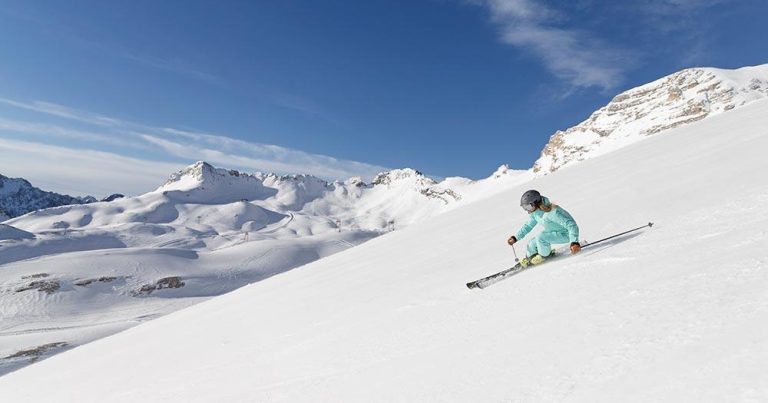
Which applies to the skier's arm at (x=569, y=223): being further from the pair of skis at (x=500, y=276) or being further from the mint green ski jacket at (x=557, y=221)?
the pair of skis at (x=500, y=276)

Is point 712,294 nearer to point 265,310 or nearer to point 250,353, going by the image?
point 250,353

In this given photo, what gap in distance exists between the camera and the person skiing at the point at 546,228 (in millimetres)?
6344

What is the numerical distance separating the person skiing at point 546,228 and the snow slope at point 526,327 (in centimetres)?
44

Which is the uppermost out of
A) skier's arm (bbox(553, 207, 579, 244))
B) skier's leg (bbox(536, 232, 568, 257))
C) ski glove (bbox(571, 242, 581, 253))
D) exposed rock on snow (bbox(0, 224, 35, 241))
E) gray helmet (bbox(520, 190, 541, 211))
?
exposed rock on snow (bbox(0, 224, 35, 241))

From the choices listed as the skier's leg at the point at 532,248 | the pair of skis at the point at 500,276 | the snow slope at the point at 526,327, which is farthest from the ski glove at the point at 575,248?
the skier's leg at the point at 532,248

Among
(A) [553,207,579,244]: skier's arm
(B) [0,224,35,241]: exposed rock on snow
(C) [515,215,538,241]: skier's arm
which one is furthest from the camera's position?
(B) [0,224,35,241]: exposed rock on snow

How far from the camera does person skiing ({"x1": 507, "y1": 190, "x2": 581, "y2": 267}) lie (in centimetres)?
634

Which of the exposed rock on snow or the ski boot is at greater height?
the exposed rock on snow

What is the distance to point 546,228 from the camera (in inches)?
266

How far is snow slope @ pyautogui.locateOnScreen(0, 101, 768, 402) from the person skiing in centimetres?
44

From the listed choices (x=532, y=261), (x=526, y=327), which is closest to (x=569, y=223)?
(x=532, y=261)

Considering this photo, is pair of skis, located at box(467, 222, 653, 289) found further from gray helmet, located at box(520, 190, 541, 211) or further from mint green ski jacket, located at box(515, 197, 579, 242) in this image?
gray helmet, located at box(520, 190, 541, 211)

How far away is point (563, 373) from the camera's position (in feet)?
9.37

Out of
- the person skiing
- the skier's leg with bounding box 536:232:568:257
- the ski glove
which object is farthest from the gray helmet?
the ski glove
